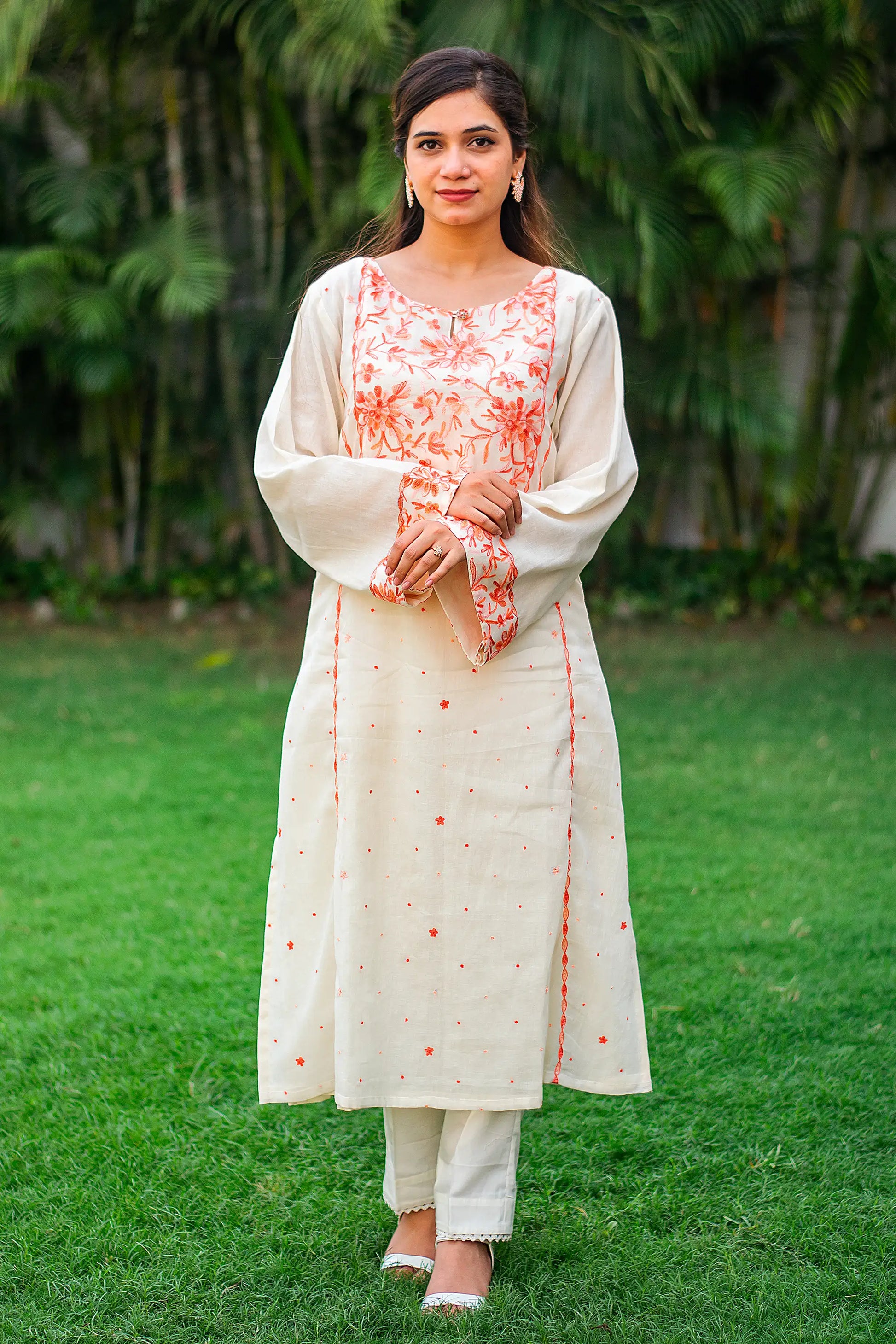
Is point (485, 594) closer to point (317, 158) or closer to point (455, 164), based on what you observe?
point (455, 164)

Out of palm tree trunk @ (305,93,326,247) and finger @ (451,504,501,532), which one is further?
palm tree trunk @ (305,93,326,247)

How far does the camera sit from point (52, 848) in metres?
4.22

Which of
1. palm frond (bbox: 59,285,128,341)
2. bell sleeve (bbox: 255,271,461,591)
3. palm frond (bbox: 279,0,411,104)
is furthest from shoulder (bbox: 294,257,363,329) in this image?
palm frond (bbox: 59,285,128,341)

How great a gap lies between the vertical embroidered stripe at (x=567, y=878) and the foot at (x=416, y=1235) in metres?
0.34

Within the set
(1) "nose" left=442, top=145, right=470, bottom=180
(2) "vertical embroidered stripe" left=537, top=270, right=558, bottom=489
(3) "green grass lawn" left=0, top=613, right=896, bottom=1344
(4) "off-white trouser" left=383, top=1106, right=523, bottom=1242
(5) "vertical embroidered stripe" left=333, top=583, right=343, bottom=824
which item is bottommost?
(3) "green grass lawn" left=0, top=613, right=896, bottom=1344

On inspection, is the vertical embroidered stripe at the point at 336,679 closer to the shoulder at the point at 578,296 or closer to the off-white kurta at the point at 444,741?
the off-white kurta at the point at 444,741

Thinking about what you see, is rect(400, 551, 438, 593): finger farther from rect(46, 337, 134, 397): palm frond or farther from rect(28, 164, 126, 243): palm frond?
A: rect(28, 164, 126, 243): palm frond

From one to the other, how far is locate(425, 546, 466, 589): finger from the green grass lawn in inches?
42.6

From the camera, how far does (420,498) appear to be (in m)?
1.99

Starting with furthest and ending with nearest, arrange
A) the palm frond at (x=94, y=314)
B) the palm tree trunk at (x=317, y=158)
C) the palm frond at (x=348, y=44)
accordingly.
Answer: the palm tree trunk at (x=317, y=158) < the palm frond at (x=94, y=314) < the palm frond at (x=348, y=44)

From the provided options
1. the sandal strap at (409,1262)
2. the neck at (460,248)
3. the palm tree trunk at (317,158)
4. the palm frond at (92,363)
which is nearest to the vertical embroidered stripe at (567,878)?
the sandal strap at (409,1262)

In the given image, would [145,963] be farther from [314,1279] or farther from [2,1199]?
[314,1279]

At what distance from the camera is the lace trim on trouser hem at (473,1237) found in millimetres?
2141

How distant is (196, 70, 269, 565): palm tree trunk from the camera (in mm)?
7340
